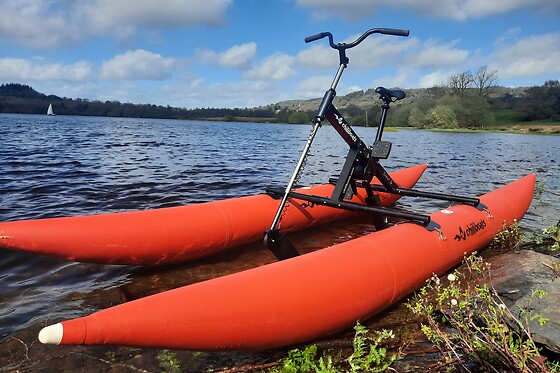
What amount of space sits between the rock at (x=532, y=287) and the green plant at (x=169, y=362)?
2807 millimetres

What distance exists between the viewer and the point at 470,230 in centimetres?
566

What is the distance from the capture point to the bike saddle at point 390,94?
236 inches

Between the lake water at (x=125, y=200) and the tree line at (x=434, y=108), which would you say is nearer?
the lake water at (x=125, y=200)

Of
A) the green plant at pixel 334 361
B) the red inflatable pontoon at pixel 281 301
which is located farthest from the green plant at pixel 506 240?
the green plant at pixel 334 361

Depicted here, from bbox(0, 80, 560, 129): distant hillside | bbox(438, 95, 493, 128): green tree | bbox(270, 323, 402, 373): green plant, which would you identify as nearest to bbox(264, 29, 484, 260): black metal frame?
bbox(270, 323, 402, 373): green plant

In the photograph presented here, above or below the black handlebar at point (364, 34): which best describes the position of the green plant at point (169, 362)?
below

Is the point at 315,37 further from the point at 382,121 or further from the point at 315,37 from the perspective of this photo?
the point at 382,121

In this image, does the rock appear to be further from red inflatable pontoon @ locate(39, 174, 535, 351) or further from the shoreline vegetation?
the shoreline vegetation

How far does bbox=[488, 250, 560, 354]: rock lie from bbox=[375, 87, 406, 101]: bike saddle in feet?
9.47

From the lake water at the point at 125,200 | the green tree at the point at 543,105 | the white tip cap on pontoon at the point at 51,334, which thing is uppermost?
the green tree at the point at 543,105

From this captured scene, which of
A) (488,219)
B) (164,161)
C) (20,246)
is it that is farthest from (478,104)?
(20,246)

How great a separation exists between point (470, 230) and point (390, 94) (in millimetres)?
2378

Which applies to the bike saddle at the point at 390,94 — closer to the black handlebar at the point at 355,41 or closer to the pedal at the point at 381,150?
the pedal at the point at 381,150

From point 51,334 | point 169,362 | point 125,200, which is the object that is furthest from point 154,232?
point 125,200
